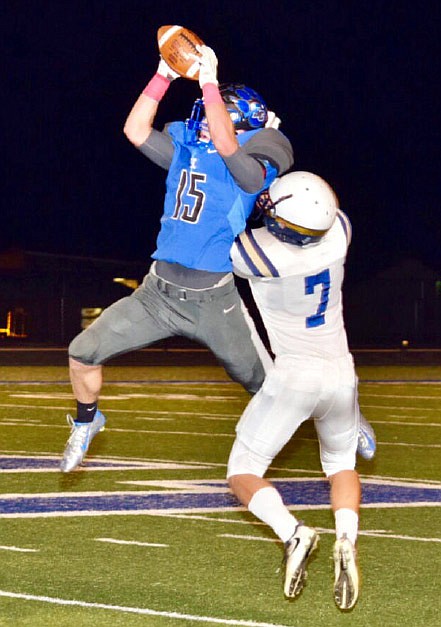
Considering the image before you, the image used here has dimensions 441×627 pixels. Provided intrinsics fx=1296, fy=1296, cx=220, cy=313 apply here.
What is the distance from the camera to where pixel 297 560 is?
5547mm

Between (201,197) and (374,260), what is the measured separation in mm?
57106

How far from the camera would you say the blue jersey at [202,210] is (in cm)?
659

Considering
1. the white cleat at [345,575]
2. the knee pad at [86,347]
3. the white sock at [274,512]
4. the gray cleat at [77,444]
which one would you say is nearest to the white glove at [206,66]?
the knee pad at [86,347]

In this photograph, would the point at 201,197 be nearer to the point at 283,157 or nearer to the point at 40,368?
the point at 283,157

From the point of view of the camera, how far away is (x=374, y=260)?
207 feet

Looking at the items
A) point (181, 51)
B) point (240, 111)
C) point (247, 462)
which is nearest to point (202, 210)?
point (240, 111)

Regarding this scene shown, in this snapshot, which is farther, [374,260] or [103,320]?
[374,260]

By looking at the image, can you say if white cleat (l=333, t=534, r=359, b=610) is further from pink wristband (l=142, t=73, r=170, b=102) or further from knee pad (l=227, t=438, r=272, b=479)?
pink wristband (l=142, t=73, r=170, b=102)

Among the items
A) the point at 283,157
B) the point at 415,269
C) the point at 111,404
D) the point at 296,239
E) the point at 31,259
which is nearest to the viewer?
the point at 296,239

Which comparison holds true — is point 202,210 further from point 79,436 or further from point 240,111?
point 79,436

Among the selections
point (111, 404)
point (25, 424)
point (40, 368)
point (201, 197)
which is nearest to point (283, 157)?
point (201, 197)

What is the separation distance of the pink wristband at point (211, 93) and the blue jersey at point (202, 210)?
1.55ft

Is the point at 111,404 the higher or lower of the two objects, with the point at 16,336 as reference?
higher

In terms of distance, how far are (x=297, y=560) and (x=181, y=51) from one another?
2.58m
